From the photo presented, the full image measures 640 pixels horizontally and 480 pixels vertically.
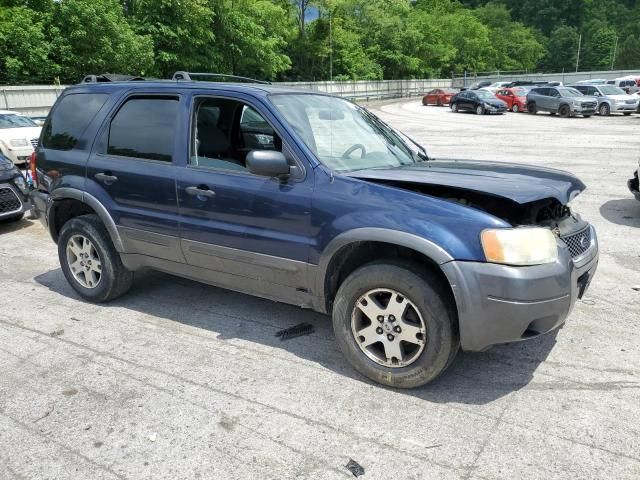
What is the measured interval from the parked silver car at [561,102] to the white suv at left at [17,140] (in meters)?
23.7

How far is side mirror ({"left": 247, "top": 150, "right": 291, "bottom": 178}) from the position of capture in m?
3.38

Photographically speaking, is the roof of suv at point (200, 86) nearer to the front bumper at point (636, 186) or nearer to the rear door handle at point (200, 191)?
the rear door handle at point (200, 191)

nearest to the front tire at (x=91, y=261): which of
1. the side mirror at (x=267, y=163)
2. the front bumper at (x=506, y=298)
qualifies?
the side mirror at (x=267, y=163)

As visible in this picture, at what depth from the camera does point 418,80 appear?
220ft

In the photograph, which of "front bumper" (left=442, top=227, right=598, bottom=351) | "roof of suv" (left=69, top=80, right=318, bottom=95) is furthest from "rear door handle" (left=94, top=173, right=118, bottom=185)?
"front bumper" (left=442, top=227, right=598, bottom=351)

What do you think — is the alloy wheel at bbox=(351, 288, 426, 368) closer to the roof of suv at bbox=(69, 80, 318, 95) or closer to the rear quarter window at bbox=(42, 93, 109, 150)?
the roof of suv at bbox=(69, 80, 318, 95)

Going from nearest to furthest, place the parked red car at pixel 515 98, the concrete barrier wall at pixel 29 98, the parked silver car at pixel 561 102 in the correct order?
the concrete barrier wall at pixel 29 98 → the parked silver car at pixel 561 102 → the parked red car at pixel 515 98

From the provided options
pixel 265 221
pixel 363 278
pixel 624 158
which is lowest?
pixel 624 158

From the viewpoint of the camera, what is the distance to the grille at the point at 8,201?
293 inches

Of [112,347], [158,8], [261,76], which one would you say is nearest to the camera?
[112,347]

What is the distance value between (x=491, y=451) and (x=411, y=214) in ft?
4.31

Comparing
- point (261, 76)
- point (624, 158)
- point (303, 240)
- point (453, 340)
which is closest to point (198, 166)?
point (303, 240)

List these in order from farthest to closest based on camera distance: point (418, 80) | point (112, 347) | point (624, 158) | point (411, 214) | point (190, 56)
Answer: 1. point (418, 80)
2. point (190, 56)
3. point (624, 158)
4. point (112, 347)
5. point (411, 214)

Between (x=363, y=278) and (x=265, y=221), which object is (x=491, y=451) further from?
(x=265, y=221)
